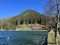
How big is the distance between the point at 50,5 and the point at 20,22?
475 ft

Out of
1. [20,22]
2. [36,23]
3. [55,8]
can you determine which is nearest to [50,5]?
[55,8]

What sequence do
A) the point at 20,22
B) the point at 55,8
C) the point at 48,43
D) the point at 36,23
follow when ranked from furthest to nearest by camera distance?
1. the point at 20,22
2. the point at 36,23
3. the point at 48,43
4. the point at 55,8

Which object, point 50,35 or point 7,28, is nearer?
point 50,35

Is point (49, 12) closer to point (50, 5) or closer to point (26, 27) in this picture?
point (50, 5)

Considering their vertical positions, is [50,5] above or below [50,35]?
above

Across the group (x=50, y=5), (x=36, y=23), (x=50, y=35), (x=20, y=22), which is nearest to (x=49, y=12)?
(x=50, y=5)

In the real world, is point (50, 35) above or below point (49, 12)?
below

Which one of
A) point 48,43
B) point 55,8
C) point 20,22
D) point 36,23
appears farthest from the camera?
point 20,22

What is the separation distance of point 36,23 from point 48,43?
13253cm

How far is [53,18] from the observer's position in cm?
1548

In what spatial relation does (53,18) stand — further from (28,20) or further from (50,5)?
(28,20)

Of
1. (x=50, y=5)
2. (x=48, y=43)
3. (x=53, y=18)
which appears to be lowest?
(x=48, y=43)

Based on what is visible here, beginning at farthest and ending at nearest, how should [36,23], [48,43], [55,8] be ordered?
[36,23] < [48,43] < [55,8]

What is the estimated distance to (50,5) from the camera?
15406 millimetres
